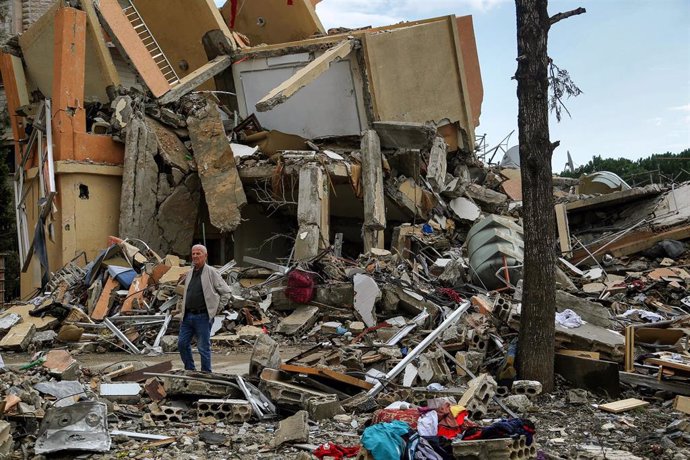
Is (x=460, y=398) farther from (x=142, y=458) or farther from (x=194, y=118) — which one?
(x=194, y=118)

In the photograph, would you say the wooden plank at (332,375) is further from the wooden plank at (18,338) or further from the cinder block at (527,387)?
the wooden plank at (18,338)

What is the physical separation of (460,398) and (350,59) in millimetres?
9938

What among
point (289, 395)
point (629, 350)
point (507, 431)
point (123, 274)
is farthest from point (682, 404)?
point (123, 274)

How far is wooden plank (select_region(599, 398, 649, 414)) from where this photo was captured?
6.74m

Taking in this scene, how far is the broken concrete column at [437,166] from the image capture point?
15.6 m

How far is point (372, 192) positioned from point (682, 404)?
25.9 ft

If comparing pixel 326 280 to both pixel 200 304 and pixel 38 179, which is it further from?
pixel 38 179

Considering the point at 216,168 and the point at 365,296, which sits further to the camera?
the point at 216,168

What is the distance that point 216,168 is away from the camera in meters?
14.2

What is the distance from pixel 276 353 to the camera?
25.0 ft

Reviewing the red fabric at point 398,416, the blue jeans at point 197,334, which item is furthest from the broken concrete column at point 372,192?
the red fabric at point 398,416

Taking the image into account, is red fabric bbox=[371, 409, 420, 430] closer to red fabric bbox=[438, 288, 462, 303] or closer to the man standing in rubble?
the man standing in rubble

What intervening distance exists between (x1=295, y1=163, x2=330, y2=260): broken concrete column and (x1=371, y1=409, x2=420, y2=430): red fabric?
638 cm

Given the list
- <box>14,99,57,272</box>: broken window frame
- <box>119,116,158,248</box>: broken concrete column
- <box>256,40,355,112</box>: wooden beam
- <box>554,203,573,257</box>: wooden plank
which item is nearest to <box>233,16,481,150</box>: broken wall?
<box>256,40,355,112</box>: wooden beam
